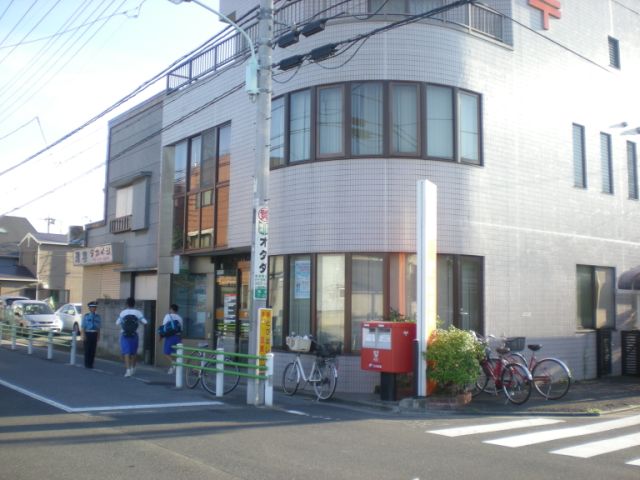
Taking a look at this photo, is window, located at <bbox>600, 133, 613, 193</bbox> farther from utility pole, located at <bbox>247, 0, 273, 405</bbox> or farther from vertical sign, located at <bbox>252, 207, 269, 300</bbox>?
vertical sign, located at <bbox>252, 207, 269, 300</bbox>

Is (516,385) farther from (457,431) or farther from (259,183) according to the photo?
(259,183)

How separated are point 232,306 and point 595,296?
9.74 meters

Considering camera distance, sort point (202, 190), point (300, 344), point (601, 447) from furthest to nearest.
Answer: point (202, 190) < point (300, 344) < point (601, 447)

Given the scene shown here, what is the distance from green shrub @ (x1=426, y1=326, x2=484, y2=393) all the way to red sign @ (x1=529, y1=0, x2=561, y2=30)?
30.0 feet

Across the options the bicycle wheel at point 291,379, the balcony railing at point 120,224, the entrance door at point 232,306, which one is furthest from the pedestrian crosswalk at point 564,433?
the balcony railing at point 120,224

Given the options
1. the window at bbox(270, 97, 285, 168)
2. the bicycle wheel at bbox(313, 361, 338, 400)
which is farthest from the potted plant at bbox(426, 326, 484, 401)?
the window at bbox(270, 97, 285, 168)

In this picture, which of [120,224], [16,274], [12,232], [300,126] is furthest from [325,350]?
[12,232]

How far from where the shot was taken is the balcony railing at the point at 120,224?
70.4 feet

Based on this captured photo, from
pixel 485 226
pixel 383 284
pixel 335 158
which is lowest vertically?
pixel 383 284

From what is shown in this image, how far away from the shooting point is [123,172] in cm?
2227

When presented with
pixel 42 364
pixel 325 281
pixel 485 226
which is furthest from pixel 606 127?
pixel 42 364

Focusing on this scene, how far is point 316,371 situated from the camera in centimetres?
1272

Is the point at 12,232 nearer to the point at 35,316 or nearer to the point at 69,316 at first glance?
the point at 69,316

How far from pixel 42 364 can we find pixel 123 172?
732cm
